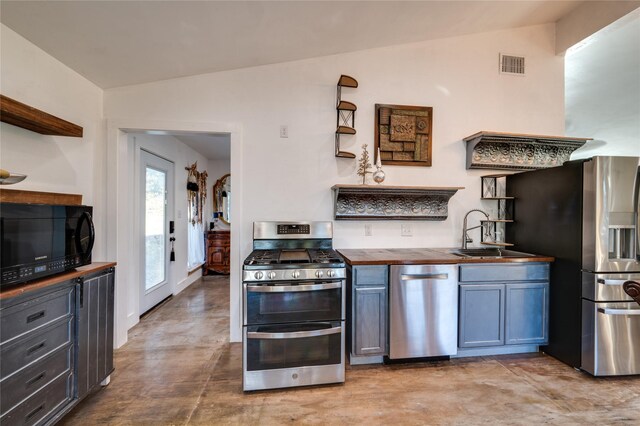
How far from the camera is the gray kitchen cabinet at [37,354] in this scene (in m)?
1.23

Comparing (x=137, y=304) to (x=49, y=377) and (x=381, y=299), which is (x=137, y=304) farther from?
(x=381, y=299)

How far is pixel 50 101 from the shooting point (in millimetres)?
1921

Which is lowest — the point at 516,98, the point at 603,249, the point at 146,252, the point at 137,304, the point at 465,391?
the point at 465,391

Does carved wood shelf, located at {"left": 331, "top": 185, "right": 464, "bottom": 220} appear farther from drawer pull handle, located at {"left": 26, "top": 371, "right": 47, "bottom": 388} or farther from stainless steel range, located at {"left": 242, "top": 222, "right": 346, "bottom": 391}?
drawer pull handle, located at {"left": 26, "top": 371, "right": 47, "bottom": 388}

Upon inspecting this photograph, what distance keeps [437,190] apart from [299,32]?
1.92 m

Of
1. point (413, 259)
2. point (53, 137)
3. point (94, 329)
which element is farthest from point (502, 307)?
point (53, 137)

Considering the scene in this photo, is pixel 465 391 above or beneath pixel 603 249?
beneath

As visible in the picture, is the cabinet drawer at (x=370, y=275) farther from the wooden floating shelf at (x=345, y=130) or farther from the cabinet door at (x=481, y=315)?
the wooden floating shelf at (x=345, y=130)

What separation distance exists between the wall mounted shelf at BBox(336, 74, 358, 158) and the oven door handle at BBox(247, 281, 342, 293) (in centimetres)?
133

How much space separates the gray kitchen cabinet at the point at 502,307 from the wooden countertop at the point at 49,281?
2782 millimetres

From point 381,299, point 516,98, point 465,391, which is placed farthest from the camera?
point 516,98

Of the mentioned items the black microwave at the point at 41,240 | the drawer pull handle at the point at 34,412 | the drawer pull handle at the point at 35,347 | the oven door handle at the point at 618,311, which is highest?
the black microwave at the point at 41,240

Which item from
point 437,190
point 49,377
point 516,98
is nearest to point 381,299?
point 437,190

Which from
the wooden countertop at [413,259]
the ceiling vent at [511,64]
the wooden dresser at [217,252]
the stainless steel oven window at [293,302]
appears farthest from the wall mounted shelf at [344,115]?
the wooden dresser at [217,252]
